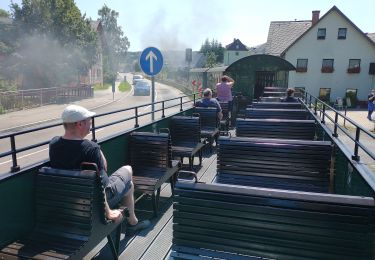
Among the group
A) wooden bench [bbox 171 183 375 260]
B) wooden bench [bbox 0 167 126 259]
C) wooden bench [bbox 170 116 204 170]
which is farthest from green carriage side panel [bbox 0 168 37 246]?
wooden bench [bbox 170 116 204 170]

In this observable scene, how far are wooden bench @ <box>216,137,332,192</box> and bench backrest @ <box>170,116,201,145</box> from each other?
2534mm

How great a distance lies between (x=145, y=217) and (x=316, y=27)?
1520 inches

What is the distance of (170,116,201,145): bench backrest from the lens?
278 inches

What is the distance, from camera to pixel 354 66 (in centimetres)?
3800

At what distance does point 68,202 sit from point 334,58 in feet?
133

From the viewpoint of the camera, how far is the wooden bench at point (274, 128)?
5.94 metres

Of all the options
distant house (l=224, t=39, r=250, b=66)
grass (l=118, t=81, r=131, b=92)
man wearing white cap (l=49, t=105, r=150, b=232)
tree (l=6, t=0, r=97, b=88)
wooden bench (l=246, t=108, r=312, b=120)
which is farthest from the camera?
distant house (l=224, t=39, r=250, b=66)

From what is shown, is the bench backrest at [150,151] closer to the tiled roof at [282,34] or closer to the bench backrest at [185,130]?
the bench backrest at [185,130]

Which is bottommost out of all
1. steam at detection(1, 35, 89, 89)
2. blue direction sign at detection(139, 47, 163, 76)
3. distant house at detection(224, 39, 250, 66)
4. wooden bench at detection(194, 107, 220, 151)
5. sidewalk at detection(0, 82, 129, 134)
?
sidewalk at detection(0, 82, 129, 134)

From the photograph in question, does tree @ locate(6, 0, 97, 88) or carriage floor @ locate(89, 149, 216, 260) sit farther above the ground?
tree @ locate(6, 0, 97, 88)

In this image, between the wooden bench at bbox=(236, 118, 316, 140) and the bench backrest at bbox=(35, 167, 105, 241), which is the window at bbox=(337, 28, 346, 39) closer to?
the wooden bench at bbox=(236, 118, 316, 140)

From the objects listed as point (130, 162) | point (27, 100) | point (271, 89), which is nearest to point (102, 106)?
point (27, 100)

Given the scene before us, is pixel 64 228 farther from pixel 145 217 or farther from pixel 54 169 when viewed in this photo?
pixel 145 217

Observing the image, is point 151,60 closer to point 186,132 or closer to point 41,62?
point 186,132
